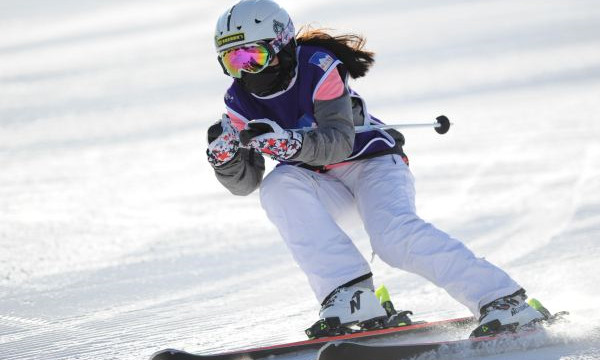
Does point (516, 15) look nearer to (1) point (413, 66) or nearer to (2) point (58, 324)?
(1) point (413, 66)

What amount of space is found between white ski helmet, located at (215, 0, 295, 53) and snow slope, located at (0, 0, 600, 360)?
4.43ft

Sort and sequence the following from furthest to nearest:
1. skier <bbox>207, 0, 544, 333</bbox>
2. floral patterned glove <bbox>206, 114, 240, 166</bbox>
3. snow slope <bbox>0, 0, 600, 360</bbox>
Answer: snow slope <bbox>0, 0, 600, 360</bbox>
floral patterned glove <bbox>206, 114, 240, 166</bbox>
skier <bbox>207, 0, 544, 333</bbox>

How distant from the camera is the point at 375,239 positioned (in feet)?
16.0

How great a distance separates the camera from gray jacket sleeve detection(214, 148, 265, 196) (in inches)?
195

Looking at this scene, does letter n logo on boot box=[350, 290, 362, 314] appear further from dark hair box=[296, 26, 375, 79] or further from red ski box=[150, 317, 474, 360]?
dark hair box=[296, 26, 375, 79]

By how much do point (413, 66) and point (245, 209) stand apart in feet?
24.7

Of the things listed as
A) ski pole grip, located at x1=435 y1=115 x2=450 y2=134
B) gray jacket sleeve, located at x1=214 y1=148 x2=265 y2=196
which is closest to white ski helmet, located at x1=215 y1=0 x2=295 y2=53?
gray jacket sleeve, located at x1=214 y1=148 x2=265 y2=196

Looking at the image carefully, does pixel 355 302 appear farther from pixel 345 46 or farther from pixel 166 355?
pixel 345 46

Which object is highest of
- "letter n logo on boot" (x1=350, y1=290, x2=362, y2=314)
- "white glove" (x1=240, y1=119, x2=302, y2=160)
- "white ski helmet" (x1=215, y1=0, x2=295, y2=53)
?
"white ski helmet" (x1=215, y1=0, x2=295, y2=53)

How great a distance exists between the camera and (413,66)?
15.9 metres

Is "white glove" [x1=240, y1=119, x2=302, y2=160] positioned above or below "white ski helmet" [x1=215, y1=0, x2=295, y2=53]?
below

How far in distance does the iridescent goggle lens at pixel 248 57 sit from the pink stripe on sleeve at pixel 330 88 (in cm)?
26

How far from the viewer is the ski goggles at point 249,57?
16.0 feet

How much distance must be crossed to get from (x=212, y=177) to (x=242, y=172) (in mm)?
5410
